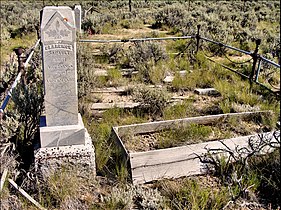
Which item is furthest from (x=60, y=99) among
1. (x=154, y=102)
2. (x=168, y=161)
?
(x=154, y=102)

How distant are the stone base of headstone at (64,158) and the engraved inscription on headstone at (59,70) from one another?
295mm

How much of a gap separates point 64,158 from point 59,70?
3.09ft

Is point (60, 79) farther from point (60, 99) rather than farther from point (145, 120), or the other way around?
point (145, 120)

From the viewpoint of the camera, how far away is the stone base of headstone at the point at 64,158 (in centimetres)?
Answer: 342

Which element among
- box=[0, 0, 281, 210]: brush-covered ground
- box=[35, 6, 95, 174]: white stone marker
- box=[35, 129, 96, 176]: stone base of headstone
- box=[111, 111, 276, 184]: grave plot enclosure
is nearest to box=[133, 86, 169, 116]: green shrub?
box=[0, 0, 281, 210]: brush-covered ground

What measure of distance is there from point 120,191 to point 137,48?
19.8 ft

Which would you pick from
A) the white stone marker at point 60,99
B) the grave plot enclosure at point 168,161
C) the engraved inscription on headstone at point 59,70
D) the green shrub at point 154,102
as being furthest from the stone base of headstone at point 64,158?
the green shrub at point 154,102

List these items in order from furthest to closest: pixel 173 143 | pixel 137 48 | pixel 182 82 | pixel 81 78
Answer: pixel 137 48
pixel 182 82
pixel 81 78
pixel 173 143

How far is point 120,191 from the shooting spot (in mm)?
3307

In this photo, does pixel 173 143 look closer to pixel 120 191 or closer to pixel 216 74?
pixel 120 191

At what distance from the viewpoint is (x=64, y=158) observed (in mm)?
3461

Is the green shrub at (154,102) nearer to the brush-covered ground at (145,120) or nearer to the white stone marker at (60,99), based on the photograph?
the brush-covered ground at (145,120)

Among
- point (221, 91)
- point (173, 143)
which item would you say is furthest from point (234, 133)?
point (221, 91)

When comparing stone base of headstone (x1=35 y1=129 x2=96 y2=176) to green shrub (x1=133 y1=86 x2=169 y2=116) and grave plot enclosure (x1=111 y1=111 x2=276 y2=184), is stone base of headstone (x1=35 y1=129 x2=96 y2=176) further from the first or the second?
green shrub (x1=133 y1=86 x2=169 y2=116)
